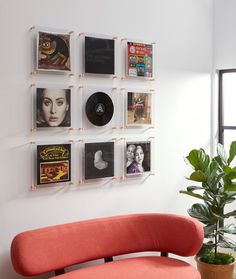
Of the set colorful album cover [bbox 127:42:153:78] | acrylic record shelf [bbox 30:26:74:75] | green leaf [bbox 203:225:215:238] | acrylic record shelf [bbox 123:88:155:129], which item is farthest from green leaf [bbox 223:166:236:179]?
acrylic record shelf [bbox 30:26:74:75]

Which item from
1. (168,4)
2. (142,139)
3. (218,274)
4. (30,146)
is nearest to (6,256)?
(30,146)

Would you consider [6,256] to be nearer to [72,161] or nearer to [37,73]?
[72,161]

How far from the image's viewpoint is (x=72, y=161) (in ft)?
12.2

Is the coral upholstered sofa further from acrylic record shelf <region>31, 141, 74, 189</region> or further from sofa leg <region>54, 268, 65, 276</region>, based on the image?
acrylic record shelf <region>31, 141, 74, 189</region>

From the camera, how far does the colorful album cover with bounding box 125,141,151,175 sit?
409cm

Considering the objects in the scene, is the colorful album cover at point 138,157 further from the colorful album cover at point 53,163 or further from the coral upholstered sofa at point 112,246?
the colorful album cover at point 53,163

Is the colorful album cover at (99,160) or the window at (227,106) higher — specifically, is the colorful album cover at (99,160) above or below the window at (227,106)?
below

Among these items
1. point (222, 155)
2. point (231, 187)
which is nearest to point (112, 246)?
point (231, 187)

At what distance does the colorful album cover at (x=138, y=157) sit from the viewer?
4.09 meters

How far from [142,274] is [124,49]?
6.79ft

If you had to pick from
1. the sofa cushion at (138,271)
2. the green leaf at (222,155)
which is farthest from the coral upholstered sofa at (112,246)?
the green leaf at (222,155)

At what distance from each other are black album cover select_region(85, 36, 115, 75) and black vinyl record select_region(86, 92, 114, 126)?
225 millimetres

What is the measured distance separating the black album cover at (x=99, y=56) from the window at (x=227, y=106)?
170 cm

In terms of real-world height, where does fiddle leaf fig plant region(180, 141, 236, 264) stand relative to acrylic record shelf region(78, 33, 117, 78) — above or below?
below
